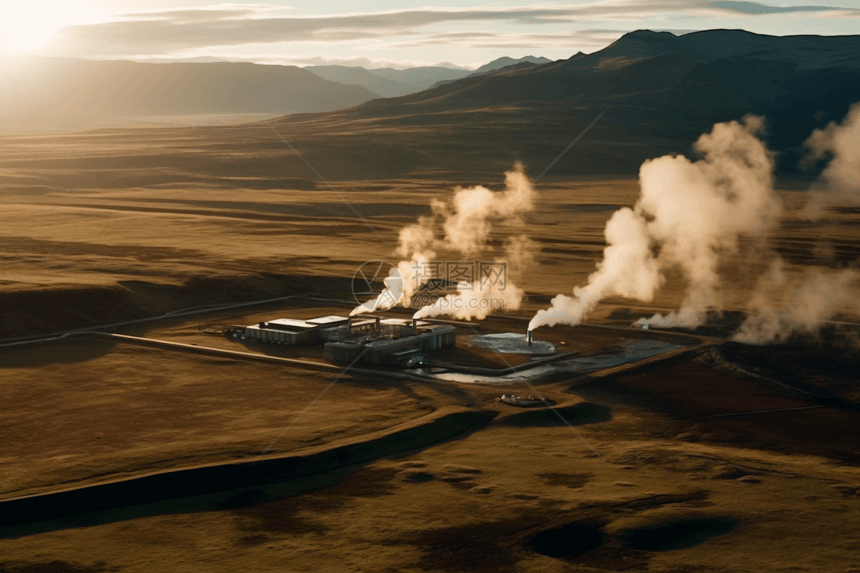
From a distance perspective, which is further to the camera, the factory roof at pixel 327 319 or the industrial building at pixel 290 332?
the factory roof at pixel 327 319

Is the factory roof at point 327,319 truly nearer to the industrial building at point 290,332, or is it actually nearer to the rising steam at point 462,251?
the industrial building at point 290,332

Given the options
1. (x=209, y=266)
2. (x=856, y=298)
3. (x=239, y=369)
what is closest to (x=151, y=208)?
(x=209, y=266)

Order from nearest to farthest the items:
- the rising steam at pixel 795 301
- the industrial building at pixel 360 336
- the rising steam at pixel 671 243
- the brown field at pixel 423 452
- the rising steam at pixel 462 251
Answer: the brown field at pixel 423 452 < the industrial building at pixel 360 336 < the rising steam at pixel 795 301 < the rising steam at pixel 671 243 < the rising steam at pixel 462 251

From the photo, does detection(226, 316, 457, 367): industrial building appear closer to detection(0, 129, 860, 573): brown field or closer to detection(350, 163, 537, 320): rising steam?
detection(0, 129, 860, 573): brown field

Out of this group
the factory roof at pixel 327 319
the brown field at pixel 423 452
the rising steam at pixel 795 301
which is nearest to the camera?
the brown field at pixel 423 452

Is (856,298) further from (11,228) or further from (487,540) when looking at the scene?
(11,228)

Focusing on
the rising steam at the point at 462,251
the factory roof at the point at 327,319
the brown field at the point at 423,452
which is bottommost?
the brown field at the point at 423,452

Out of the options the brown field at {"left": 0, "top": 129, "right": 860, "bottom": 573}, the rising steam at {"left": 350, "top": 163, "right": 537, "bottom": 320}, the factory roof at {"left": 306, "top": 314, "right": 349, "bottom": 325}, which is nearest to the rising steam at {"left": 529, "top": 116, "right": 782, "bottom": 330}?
the brown field at {"left": 0, "top": 129, "right": 860, "bottom": 573}

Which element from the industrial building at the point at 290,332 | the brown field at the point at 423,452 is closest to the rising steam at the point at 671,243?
the brown field at the point at 423,452
